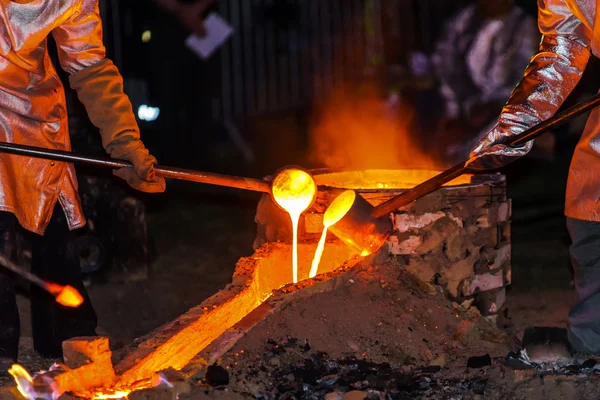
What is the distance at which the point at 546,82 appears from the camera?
399 centimetres

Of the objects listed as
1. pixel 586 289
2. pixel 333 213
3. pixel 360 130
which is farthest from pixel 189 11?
pixel 586 289

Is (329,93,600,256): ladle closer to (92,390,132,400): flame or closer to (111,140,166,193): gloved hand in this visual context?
(111,140,166,193): gloved hand

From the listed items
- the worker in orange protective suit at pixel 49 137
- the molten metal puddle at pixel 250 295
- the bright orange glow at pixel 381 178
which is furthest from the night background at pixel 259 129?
the worker in orange protective suit at pixel 49 137

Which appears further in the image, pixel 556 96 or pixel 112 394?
pixel 556 96

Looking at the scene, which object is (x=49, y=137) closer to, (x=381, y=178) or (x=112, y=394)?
(x=112, y=394)

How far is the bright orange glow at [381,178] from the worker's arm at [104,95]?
53.1 inches

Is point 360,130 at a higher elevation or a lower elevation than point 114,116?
lower

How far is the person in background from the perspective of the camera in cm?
975

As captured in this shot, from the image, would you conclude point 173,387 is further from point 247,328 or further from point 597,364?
point 597,364

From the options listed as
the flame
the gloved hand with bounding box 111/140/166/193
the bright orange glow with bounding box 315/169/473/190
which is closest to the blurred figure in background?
the bright orange glow with bounding box 315/169/473/190

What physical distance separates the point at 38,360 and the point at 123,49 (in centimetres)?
430

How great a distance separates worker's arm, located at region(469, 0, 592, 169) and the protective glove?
1.41 metres

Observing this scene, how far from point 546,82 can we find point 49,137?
6.87 ft

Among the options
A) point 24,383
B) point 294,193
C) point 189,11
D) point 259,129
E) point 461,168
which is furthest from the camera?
point 259,129
